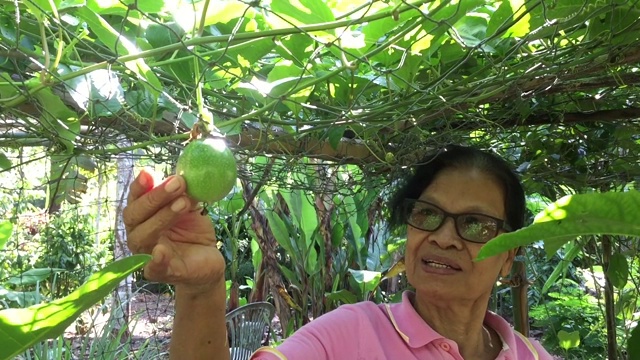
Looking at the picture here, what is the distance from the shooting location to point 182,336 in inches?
31.9

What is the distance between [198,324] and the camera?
0.81 m

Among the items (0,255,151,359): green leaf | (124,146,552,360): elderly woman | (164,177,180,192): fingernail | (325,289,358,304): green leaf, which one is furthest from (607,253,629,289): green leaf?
(0,255,151,359): green leaf

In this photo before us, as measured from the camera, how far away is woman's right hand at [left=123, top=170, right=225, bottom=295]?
0.60 meters

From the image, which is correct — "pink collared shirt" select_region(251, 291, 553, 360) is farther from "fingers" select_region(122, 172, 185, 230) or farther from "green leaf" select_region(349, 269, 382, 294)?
"green leaf" select_region(349, 269, 382, 294)

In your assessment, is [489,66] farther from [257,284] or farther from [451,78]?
[257,284]

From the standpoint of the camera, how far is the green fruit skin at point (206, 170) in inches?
22.2

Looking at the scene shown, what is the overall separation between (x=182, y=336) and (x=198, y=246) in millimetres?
146

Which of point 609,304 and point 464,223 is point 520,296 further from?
point 464,223

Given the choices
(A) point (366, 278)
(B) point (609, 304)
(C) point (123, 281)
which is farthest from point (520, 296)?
(C) point (123, 281)

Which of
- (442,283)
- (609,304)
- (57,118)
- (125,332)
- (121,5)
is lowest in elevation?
(125,332)

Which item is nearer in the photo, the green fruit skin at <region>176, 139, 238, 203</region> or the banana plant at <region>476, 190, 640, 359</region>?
the banana plant at <region>476, 190, 640, 359</region>

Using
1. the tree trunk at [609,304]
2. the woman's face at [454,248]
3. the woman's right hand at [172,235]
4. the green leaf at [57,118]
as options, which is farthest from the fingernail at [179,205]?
the tree trunk at [609,304]

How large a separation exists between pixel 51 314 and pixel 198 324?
0.45 m

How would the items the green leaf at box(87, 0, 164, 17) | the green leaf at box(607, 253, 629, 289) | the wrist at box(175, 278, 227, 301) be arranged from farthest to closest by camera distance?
the green leaf at box(607, 253, 629, 289) < the wrist at box(175, 278, 227, 301) < the green leaf at box(87, 0, 164, 17)
